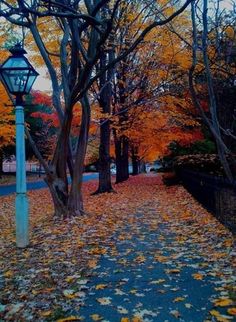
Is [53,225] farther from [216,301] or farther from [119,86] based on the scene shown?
[119,86]

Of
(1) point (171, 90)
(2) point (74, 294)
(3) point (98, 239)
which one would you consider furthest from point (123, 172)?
(2) point (74, 294)

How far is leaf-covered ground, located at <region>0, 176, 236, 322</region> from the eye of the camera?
14.2ft

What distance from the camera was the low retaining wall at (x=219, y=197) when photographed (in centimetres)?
810

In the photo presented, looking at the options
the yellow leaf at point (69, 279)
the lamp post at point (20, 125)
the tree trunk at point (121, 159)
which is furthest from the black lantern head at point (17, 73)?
the tree trunk at point (121, 159)

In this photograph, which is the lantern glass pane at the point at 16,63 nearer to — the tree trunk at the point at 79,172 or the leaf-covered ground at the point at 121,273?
the leaf-covered ground at the point at 121,273

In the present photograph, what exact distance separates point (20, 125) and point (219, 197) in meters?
4.67

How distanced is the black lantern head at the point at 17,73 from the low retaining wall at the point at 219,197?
4.43 meters

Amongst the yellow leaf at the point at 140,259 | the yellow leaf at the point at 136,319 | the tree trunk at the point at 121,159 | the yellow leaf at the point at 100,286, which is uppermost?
the tree trunk at the point at 121,159

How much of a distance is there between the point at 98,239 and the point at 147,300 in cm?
369

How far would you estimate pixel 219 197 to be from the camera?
9.43 meters

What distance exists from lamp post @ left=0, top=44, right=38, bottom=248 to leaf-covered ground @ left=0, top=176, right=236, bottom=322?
0.41 m

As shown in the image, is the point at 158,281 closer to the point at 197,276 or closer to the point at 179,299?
the point at 197,276

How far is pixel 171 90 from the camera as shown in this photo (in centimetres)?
1980

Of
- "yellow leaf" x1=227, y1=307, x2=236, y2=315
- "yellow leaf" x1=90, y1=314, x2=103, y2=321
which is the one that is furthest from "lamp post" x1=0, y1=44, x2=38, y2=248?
"yellow leaf" x1=227, y1=307, x2=236, y2=315
